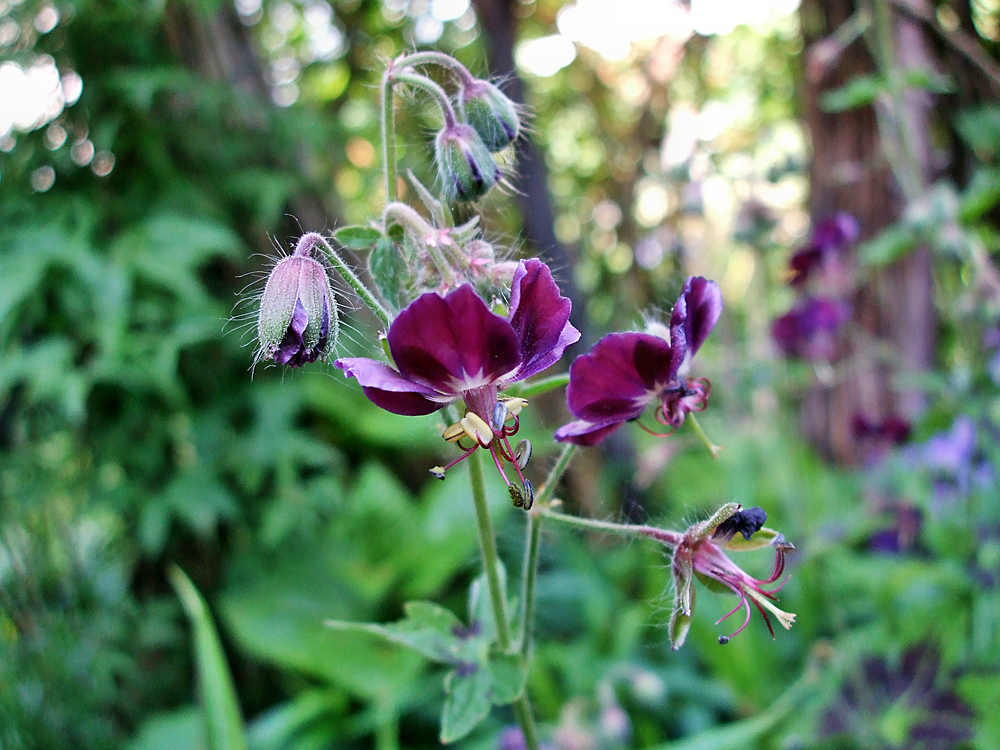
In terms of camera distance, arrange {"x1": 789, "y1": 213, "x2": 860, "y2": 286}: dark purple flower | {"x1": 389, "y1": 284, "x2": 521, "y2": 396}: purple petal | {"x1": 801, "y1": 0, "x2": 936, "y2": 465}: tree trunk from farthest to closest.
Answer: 1. {"x1": 801, "y1": 0, "x2": 936, "y2": 465}: tree trunk
2. {"x1": 789, "y1": 213, "x2": 860, "y2": 286}: dark purple flower
3. {"x1": 389, "y1": 284, "x2": 521, "y2": 396}: purple petal

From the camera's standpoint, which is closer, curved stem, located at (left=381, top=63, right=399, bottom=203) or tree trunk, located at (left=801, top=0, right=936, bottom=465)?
curved stem, located at (left=381, top=63, right=399, bottom=203)

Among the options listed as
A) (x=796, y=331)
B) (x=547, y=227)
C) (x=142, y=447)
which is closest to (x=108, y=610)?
(x=142, y=447)

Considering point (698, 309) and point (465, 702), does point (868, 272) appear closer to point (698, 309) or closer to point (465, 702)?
point (698, 309)

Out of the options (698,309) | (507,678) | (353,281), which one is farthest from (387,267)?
(507,678)

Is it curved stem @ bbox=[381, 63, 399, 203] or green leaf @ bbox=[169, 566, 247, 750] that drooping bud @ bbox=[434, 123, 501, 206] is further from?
green leaf @ bbox=[169, 566, 247, 750]

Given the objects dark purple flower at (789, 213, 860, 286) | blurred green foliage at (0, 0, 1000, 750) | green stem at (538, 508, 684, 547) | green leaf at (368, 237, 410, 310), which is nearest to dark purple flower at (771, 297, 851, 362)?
dark purple flower at (789, 213, 860, 286)

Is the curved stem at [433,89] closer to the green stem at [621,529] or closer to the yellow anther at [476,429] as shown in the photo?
the yellow anther at [476,429]
